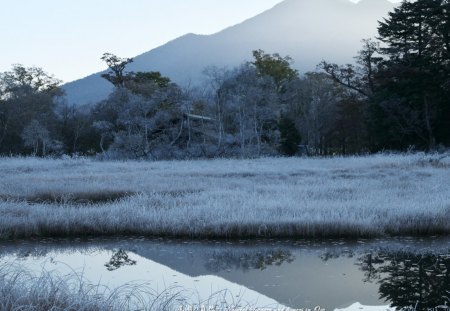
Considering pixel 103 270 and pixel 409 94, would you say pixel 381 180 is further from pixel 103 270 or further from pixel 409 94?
pixel 409 94

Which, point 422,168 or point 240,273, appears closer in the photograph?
point 240,273

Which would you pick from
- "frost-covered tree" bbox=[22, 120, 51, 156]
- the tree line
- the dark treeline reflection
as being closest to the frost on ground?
the dark treeline reflection

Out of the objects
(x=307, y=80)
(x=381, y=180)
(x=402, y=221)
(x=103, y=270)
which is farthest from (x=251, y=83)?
(x=103, y=270)

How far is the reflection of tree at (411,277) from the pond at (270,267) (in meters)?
0.01

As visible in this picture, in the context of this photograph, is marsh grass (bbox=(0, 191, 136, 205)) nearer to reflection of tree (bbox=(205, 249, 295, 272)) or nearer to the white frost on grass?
reflection of tree (bbox=(205, 249, 295, 272))

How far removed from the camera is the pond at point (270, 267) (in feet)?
22.9

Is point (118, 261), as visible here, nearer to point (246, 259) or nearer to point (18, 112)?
point (246, 259)

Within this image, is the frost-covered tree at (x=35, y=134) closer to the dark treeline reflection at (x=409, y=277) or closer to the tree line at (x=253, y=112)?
the tree line at (x=253, y=112)

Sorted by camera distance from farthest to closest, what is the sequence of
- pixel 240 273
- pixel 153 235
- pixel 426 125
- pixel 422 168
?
pixel 426 125
pixel 422 168
pixel 153 235
pixel 240 273

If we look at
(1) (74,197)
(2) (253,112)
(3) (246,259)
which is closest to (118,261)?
(3) (246,259)

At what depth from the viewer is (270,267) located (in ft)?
28.2

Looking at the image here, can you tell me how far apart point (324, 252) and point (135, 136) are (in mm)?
23736

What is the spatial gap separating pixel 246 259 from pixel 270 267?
2.04ft

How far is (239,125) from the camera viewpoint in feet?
120
